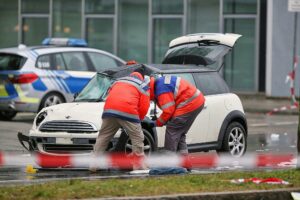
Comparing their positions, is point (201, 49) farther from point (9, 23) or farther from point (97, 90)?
point (9, 23)

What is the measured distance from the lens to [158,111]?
14.3 meters

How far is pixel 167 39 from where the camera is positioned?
30.0 m

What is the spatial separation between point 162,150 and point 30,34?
1770cm

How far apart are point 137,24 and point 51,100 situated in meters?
9.59

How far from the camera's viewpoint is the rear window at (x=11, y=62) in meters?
21.1

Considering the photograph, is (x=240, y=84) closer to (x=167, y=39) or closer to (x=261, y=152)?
(x=167, y=39)

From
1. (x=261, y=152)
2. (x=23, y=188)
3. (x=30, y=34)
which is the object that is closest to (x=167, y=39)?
(x=30, y=34)

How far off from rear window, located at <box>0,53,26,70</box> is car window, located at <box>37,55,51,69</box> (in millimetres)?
337

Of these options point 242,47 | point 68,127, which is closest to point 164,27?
point 242,47

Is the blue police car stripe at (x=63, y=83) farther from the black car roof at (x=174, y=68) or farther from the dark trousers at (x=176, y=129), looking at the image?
the dark trousers at (x=176, y=129)

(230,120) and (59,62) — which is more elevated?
(59,62)

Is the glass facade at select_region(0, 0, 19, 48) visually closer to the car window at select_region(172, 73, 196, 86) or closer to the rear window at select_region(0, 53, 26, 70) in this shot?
the rear window at select_region(0, 53, 26, 70)

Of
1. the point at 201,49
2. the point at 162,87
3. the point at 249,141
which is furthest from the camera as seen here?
the point at 249,141

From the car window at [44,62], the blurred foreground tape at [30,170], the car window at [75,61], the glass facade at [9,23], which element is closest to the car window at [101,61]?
the car window at [75,61]
